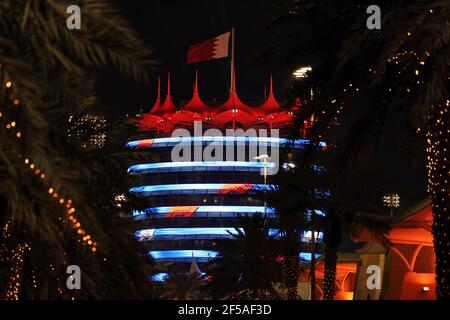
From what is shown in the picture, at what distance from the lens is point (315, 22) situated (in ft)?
42.7

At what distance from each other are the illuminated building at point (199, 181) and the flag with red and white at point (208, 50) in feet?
110

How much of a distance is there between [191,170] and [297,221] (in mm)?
81217

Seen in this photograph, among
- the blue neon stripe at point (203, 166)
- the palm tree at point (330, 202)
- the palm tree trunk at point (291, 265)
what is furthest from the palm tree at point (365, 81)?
the blue neon stripe at point (203, 166)

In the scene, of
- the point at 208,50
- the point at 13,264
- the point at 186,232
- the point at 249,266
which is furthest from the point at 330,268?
the point at 186,232

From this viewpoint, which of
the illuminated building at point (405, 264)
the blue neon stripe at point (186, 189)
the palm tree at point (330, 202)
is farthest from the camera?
the blue neon stripe at point (186, 189)

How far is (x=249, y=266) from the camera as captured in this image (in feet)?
141

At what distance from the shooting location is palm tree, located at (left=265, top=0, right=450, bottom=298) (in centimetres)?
1157

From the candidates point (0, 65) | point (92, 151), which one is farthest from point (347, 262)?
point (0, 65)

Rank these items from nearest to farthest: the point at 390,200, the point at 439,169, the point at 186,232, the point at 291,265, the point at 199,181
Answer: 1. the point at 439,169
2. the point at 291,265
3. the point at 390,200
4. the point at 186,232
5. the point at 199,181

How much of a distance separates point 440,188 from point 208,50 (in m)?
65.7

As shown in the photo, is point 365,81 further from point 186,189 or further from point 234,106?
point 186,189

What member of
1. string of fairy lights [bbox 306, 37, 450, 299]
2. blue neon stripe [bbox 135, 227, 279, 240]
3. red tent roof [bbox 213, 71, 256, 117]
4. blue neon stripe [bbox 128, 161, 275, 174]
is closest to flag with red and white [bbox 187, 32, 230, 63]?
red tent roof [bbox 213, 71, 256, 117]

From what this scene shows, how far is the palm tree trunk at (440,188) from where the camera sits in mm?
12000

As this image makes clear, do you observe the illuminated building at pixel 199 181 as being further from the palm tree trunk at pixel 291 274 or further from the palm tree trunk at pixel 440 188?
the palm tree trunk at pixel 440 188
